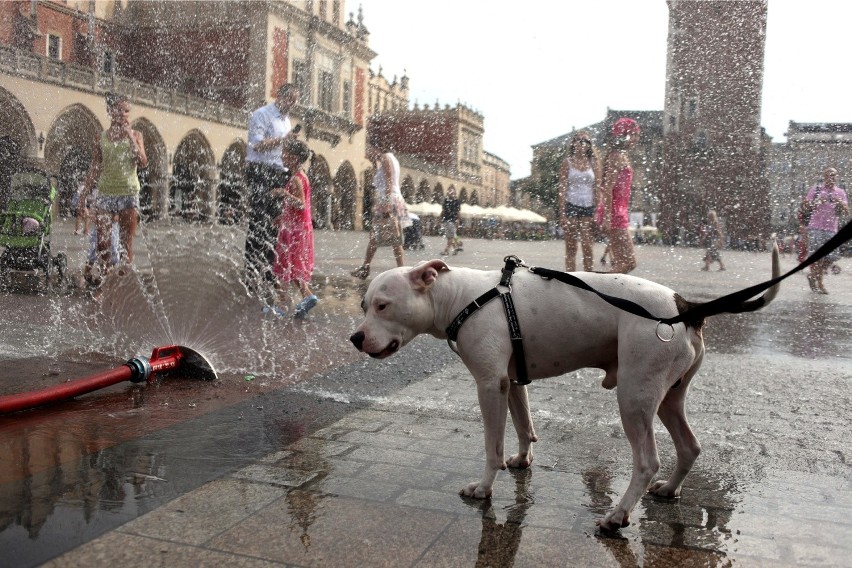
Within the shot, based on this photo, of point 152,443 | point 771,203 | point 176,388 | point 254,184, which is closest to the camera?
point 152,443

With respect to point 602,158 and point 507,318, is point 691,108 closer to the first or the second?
point 602,158

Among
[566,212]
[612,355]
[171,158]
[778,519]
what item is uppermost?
[171,158]

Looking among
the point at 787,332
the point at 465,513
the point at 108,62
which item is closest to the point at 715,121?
the point at 787,332

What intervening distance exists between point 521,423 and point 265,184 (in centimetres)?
530

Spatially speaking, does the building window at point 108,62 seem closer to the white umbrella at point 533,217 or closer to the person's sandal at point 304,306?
the white umbrella at point 533,217

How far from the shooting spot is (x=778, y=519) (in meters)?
2.59

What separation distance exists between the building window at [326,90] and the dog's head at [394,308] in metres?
12.3

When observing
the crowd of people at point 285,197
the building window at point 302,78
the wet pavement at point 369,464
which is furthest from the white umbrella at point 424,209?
the wet pavement at point 369,464

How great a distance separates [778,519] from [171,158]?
1347 inches

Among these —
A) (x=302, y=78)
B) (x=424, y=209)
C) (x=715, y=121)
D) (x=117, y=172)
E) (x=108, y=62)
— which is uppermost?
(x=108, y=62)

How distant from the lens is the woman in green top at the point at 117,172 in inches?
337

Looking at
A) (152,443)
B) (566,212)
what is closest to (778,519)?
(152,443)

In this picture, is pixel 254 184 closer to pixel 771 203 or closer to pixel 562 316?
pixel 562 316

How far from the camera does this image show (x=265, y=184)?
776cm
